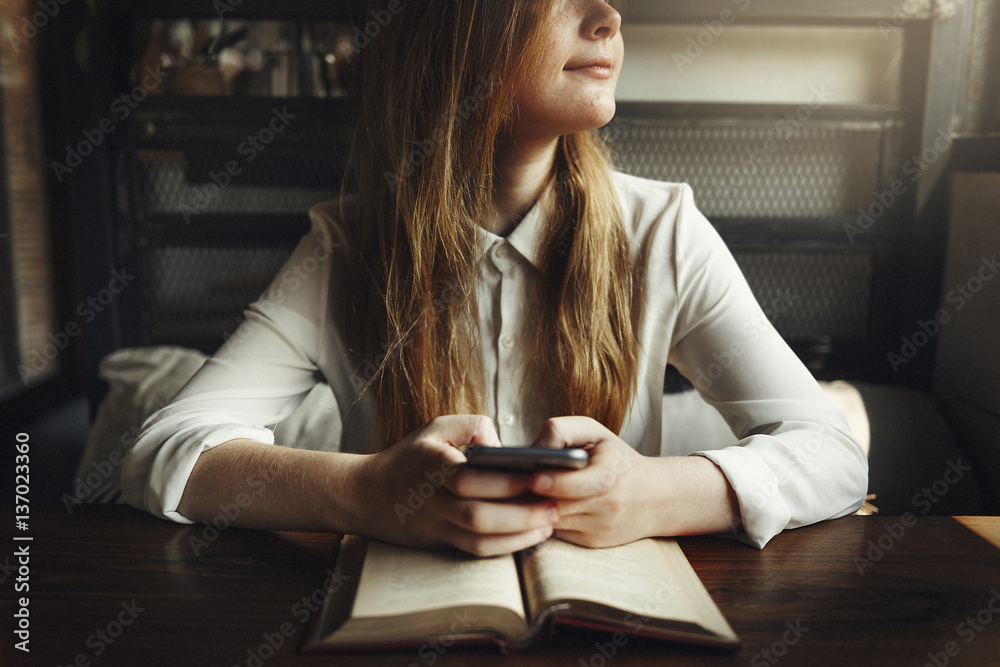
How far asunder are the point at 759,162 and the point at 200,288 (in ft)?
5.36

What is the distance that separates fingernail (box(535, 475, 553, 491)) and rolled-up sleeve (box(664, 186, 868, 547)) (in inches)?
10.9

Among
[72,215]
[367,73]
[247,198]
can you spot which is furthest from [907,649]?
[72,215]

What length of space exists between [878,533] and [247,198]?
1.74 meters

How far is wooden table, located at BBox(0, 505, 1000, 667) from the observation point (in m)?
0.60

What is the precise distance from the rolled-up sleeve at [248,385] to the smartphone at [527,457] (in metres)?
0.45

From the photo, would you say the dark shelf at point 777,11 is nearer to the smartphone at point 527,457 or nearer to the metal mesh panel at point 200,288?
the metal mesh panel at point 200,288

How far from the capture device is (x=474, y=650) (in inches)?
23.9

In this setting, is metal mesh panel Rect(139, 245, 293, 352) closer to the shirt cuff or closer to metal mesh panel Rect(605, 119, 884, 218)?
metal mesh panel Rect(605, 119, 884, 218)

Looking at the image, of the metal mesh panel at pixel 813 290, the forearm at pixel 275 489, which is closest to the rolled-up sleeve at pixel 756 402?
the forearm at pixel 275 489

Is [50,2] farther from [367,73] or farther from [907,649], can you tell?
[907,649]

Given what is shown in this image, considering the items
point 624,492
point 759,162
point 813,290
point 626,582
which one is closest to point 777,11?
point 759,162

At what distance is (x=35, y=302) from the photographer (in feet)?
7.06

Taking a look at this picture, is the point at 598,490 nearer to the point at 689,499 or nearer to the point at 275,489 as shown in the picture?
the point at 689,499

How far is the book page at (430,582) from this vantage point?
0.62 metres
